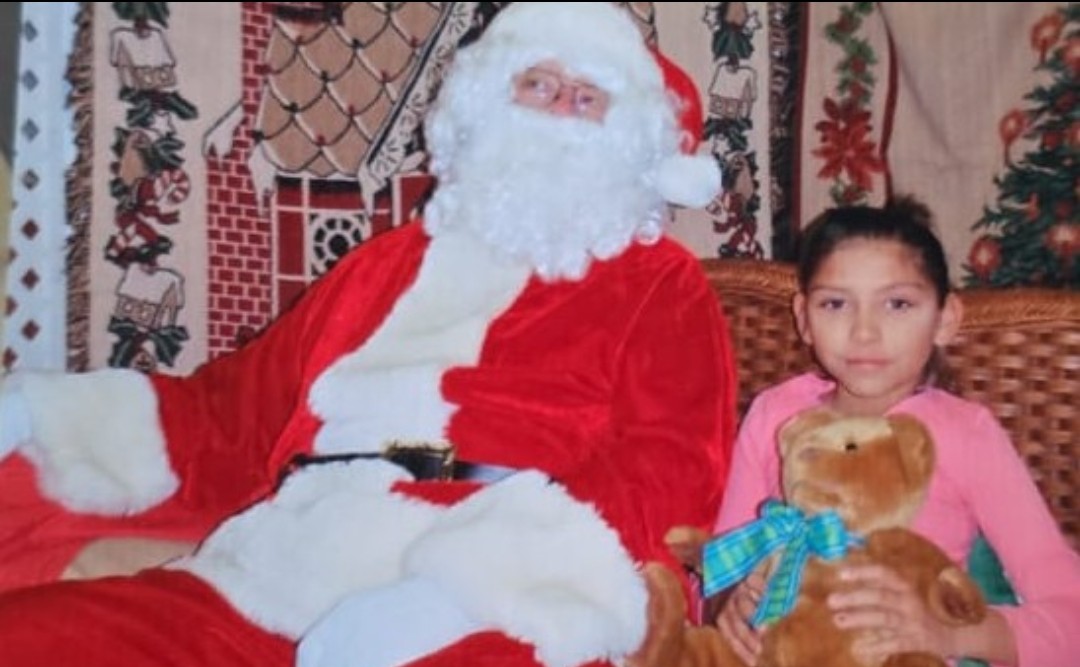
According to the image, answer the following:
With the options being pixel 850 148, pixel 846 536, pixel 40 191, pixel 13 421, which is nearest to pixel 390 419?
pixel 13 421

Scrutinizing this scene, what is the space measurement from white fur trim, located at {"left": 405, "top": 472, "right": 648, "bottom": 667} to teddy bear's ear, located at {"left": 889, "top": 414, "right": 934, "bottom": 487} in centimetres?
30

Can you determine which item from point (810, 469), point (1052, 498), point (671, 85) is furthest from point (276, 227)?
point (1052, 498)

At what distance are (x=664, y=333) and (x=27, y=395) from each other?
796 millimetres

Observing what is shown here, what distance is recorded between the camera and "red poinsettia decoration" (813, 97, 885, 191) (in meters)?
2.27

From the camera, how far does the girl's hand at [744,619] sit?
57.9 inches

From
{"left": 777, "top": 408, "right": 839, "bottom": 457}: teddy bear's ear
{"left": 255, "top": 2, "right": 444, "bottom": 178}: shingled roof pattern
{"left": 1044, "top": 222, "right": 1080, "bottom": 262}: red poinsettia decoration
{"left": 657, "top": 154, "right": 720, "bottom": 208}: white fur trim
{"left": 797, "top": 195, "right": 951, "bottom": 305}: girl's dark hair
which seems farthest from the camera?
{"left": 255, "top": 2, "right": 444, "bottom": 178}: shingled roof pattern

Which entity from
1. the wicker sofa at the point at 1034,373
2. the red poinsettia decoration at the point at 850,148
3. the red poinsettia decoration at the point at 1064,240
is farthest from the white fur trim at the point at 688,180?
the red poinsettia decoration at the point at 1064,240

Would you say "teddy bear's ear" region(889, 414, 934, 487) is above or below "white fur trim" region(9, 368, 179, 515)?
above

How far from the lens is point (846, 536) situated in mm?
1406

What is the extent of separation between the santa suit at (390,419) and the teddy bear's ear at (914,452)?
25 centimetres

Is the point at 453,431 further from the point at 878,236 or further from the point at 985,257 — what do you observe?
the point at 985,257

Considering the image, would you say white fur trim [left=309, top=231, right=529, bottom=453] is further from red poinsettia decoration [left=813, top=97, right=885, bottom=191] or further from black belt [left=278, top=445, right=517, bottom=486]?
red poinsettia decoration [left=813, top=97, right=885, bottom=191]

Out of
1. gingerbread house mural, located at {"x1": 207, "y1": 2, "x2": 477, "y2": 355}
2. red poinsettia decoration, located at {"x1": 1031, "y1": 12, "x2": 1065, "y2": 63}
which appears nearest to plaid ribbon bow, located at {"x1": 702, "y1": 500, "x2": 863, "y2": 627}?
gingerbread house mural, located at {"x1": 207, "y1": 2, "x2": 477, "y2": 355}

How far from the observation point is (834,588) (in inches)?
55.3
